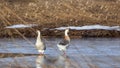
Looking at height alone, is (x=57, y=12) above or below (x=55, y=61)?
below

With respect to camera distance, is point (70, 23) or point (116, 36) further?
point (70, 23)

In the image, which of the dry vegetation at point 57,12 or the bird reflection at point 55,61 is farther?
the dry vegetation at point 57,12

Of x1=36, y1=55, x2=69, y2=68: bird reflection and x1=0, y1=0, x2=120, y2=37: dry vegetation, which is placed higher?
x1=36, y1=55, x2=69, y2=68: bird reflection

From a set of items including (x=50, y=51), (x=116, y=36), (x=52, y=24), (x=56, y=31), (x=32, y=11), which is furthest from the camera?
→ (x=32, y=11)

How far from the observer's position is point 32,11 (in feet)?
96.4

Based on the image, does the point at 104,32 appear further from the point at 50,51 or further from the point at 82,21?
the point at 50,51

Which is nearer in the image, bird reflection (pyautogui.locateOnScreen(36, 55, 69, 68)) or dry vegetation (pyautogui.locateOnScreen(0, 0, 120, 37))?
bird reflection (pyautogui.locateOnScreen(36, 55, 69, 68))

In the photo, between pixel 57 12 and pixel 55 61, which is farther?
pixel 57 12

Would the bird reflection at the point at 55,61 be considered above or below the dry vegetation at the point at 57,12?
above

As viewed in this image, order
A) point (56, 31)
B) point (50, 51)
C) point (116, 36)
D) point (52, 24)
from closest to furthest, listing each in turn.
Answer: point (50, 51), point (116, 36), point (56, 31), point (52, 24)

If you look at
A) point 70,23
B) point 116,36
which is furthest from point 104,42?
point 70,23

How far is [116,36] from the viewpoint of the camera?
69.2ft

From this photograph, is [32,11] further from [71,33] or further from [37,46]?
[37,46]

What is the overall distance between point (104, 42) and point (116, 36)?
7.62 ft
